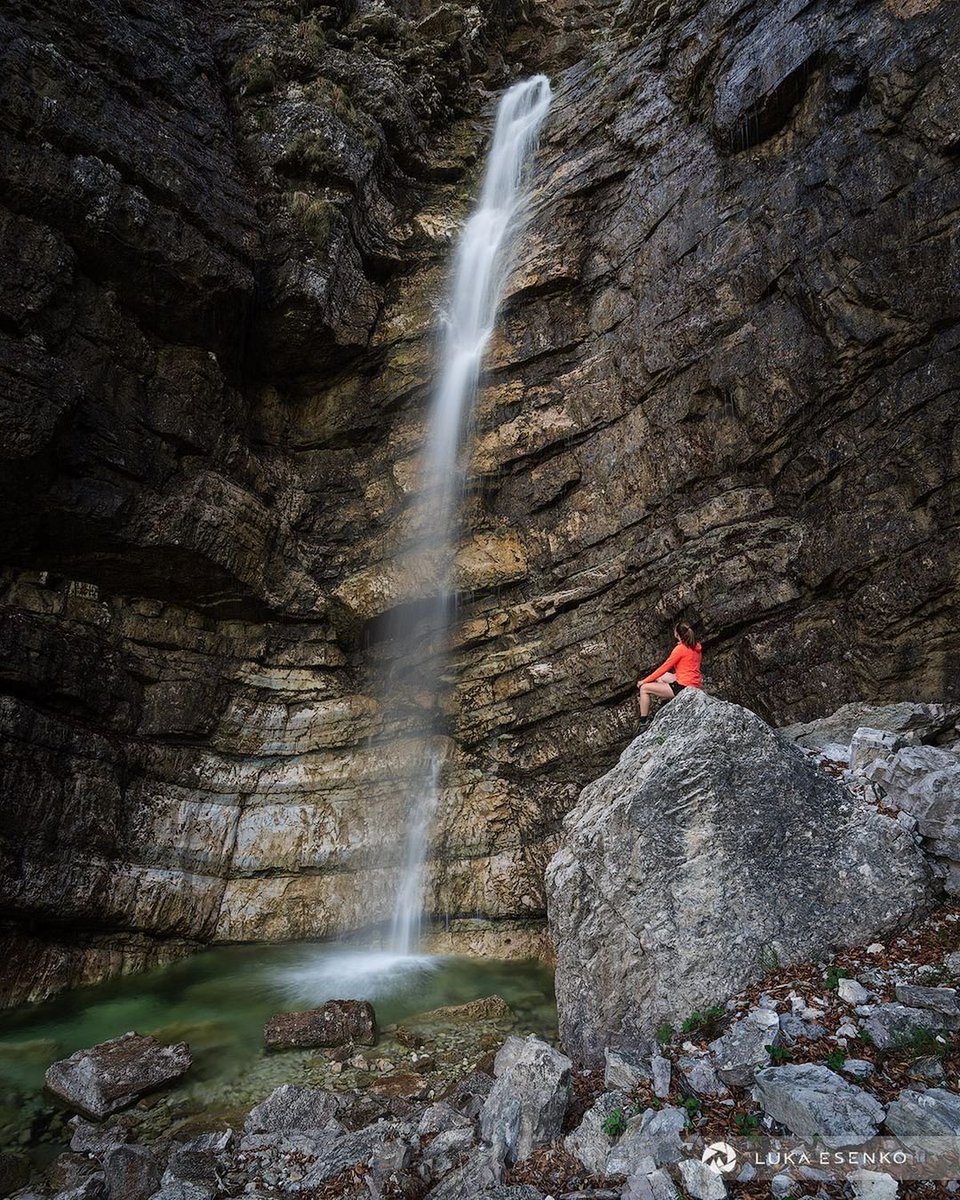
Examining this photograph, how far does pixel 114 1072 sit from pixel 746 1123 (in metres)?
7.37

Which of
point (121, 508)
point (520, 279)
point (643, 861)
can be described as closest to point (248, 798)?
point (121, 508)

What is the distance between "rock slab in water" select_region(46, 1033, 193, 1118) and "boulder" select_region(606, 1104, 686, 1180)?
6.02 m

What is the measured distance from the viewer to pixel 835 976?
17.1 feet

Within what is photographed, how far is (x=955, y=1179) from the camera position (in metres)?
3.36

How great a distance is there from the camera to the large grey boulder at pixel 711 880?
5746 millimetres

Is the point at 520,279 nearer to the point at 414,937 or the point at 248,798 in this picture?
the point at 248,798

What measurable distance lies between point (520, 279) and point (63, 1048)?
18161 mm

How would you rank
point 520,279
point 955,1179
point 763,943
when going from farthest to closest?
1. point 520,279
2. point 763,943
3. point 955,1179

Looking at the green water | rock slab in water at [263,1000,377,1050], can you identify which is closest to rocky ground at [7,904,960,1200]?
the green water

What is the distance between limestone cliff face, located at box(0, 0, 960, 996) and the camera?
435 inches

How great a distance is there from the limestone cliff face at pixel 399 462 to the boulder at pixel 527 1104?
23.6ft

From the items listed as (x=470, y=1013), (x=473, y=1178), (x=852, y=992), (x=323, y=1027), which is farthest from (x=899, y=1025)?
(x=323, y=1027)

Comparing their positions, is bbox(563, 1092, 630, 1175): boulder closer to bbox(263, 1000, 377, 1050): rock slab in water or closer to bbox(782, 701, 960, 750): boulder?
bbox(263, 1000, 377, 1050): rock slab in water

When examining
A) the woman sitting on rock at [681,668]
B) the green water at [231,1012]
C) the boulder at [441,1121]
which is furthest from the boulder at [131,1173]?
the woman sitting on rock at [681,668]
